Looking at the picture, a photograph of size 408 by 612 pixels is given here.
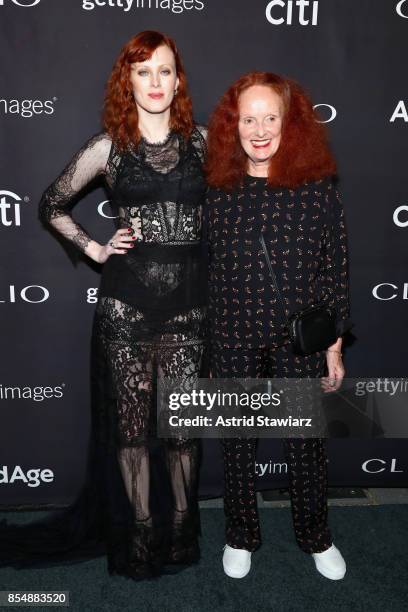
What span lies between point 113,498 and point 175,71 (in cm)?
161

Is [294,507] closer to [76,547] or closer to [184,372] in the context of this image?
[184,372]

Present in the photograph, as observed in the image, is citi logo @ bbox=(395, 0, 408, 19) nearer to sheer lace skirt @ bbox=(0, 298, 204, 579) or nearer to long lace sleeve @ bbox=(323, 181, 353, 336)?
long lace sleeve @ bbox=(323, 181, 353, 336)

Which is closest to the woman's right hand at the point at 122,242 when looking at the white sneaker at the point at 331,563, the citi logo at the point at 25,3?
the citi logo at the point at 25,3

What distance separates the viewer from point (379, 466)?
3.00m

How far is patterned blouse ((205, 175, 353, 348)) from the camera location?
204cm

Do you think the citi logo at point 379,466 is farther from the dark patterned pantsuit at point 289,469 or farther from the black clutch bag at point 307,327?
the black clutch bag at point 307,327

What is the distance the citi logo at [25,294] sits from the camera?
2650 mm

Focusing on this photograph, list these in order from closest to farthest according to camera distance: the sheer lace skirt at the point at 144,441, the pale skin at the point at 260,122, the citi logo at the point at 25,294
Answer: the pale skin at the point at 260,122, the sheer lace skirt at the point at 144,441, the citi logo at the point at 25,294

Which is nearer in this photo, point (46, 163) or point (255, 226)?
point (255, 226)

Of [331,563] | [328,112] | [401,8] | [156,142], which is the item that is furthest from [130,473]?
[401,8]

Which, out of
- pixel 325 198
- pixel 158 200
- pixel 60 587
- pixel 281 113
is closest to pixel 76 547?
pixel 60 587

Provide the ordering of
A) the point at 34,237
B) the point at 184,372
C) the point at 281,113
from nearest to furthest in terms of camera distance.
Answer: the point at 281,113 < the point at 184,372 < the point at 34,237

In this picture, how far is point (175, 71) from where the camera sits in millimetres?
2082

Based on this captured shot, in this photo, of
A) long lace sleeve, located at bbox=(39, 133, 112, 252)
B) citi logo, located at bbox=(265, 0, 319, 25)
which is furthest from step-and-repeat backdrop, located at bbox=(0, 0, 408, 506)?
long lace sleeve, located at bbox=(39, 133, 112, 252)
